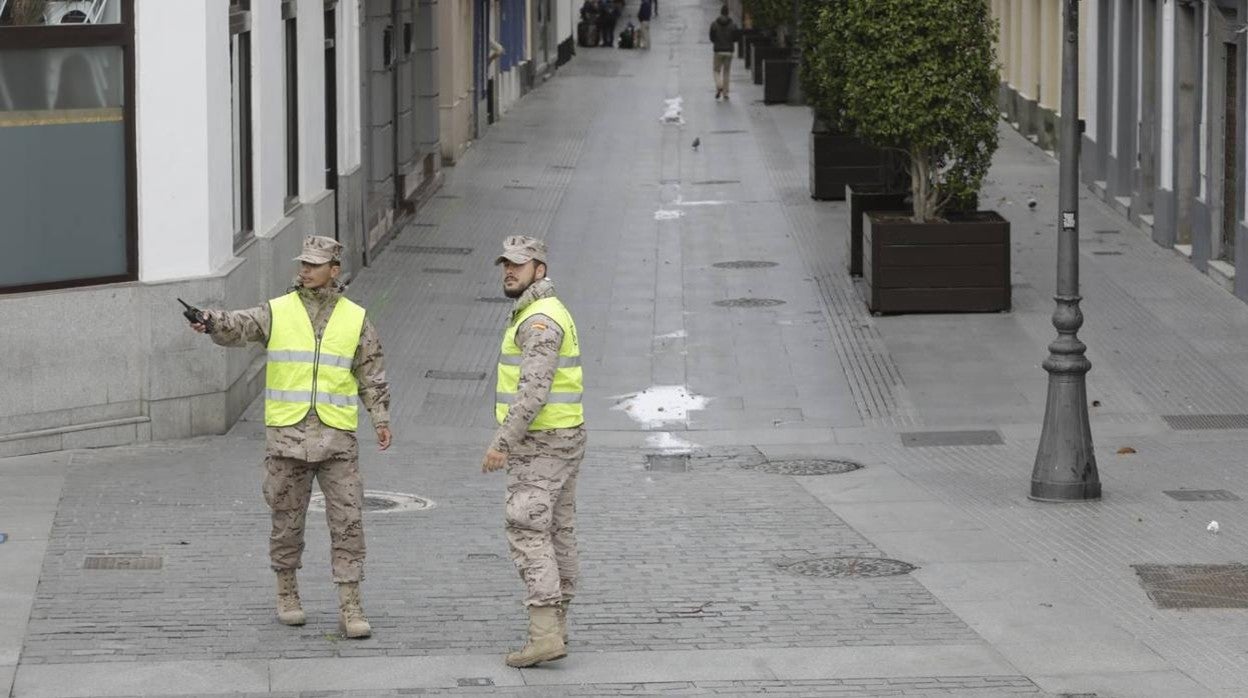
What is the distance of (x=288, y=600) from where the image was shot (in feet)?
33.9

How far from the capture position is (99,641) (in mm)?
9977

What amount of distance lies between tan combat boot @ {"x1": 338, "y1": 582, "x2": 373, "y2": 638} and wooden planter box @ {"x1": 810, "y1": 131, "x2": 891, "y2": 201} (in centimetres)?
1940

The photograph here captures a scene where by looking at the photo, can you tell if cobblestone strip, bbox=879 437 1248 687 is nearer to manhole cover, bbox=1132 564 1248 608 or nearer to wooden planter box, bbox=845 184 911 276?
manhole cover, bbox=1132 564 1248 608

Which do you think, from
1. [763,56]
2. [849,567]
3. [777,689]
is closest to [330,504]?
[777,689]

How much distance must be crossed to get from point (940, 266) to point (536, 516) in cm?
1195

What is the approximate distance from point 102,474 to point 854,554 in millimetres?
4907

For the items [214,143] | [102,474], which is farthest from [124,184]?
[102,474]

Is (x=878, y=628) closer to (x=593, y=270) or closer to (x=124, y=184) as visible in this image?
(x=124, y=184)

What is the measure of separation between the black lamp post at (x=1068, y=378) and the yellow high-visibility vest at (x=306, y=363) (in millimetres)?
5286

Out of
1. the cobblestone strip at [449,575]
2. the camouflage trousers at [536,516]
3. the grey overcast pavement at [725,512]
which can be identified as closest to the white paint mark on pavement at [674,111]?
the grey overcast pavement at [725,512]

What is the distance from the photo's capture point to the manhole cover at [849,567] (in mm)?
11672

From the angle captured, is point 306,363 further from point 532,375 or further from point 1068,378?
point 1068,378

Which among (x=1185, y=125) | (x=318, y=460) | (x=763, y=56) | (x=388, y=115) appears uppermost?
(x=763, y=56)

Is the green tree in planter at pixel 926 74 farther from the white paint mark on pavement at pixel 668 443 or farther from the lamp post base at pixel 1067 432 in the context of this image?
the lamp post base at pixel 1067 432
